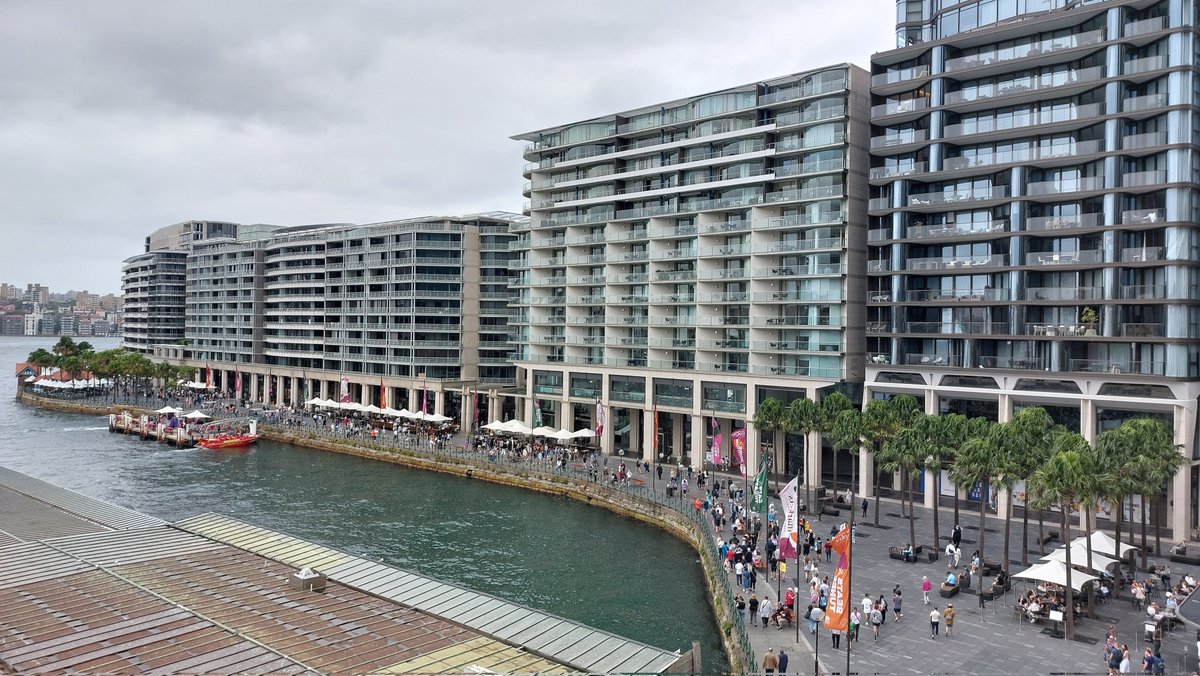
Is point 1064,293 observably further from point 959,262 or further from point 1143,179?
point 1143,179

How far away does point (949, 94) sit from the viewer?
227 ft

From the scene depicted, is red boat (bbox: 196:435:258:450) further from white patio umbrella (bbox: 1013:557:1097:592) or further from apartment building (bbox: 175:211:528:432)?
white patio umbrella (bbox: 1013:557:1097:592)

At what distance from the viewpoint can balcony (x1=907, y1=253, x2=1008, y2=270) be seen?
220 feet

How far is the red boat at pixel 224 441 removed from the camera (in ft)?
358

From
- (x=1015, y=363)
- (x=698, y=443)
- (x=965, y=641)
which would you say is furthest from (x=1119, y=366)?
(x=698, y=443)

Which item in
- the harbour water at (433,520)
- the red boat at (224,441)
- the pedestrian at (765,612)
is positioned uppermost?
the pedestrian at (765,612)

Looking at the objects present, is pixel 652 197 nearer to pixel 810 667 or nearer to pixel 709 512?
pixel 709 512

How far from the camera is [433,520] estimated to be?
229 feet

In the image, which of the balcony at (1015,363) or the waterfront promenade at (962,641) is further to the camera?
the balcony at (1015,363)

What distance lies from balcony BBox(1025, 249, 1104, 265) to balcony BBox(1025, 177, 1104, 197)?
4.67 meters

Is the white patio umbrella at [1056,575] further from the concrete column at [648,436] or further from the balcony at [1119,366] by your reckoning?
the concrete column at [648,436]

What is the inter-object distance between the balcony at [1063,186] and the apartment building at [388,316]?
70.7 m

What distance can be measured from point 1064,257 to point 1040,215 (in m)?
4.37

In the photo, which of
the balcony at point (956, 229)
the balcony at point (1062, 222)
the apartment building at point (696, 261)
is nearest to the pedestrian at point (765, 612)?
the apartment building at point (696, 261)
